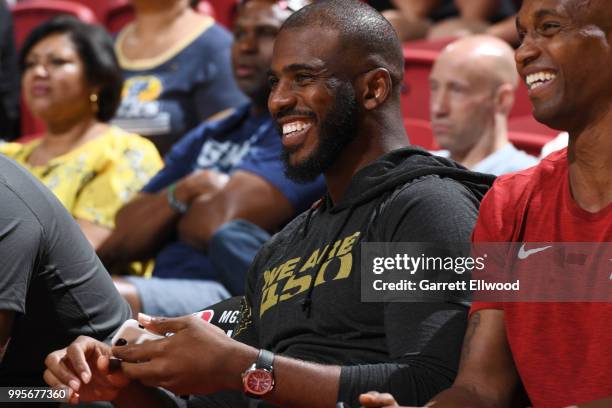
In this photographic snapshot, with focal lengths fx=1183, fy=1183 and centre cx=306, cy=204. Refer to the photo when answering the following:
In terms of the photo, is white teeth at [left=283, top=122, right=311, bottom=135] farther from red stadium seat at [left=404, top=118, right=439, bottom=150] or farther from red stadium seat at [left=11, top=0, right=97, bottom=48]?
red stadium seat at [left=11, top=0, right=97, bottom=48]

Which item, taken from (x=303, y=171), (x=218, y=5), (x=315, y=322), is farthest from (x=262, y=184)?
(x=218, y=5)

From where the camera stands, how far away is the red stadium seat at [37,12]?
5.84m

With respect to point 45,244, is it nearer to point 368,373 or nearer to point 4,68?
point 368,373

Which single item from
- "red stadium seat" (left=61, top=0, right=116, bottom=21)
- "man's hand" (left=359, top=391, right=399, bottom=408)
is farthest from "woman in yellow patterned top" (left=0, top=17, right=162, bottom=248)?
"man's hand" (left=359, top=391, right=399, bottom=408)

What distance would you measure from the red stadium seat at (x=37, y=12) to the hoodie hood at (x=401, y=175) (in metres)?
3.65

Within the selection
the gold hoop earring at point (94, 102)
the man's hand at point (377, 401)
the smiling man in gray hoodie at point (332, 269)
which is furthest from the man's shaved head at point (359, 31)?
the gold hoop earring at point (94, 102)

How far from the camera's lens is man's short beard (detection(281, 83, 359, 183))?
2467 mm

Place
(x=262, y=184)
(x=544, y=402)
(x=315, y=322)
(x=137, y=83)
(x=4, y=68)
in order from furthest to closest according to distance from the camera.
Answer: (x=4, y=68), (x=137, y=83), (x=262, y=184), (x=315, y=322), (x=544, y=402)

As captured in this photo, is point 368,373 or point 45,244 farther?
point 45,244

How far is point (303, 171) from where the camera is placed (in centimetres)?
249

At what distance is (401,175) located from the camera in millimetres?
2320

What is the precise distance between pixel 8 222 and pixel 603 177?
1.16 meters

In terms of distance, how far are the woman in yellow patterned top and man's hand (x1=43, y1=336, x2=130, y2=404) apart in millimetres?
1979

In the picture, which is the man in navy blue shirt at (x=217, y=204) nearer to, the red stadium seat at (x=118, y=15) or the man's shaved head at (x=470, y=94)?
the man's shaved head at (x=470, y=94)
